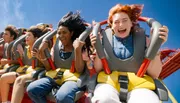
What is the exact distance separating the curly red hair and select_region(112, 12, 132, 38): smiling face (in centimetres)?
4

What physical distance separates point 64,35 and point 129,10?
28.6 inches

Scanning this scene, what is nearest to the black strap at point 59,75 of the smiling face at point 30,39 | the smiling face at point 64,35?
the smiling face at point 64,35

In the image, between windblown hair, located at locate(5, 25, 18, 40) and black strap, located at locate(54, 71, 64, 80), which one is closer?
black strap, located at locate(54, 71, 64, 80)

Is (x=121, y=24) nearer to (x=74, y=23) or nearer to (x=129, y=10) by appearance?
(x=129, y=10)

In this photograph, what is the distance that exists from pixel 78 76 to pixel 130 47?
0.58 m

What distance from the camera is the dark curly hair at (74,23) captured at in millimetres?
2568

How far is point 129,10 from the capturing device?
2.20 m

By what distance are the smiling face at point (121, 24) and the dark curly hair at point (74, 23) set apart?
490 millimetres

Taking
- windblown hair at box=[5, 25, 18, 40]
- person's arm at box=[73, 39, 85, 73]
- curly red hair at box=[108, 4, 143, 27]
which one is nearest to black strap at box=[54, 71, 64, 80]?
person's arm at box=[73, 39, 85, 73]

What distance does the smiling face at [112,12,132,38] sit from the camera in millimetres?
2092

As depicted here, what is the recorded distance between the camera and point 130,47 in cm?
210

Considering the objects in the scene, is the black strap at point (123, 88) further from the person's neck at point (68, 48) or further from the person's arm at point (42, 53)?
the person's arm at point (42, 53)

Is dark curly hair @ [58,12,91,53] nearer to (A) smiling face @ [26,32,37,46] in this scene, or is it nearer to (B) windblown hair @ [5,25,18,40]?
(A) smiling face @ [26,32,37,46]

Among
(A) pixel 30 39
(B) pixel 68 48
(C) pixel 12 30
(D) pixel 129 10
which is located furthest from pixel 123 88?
(C) pixel 12 30
